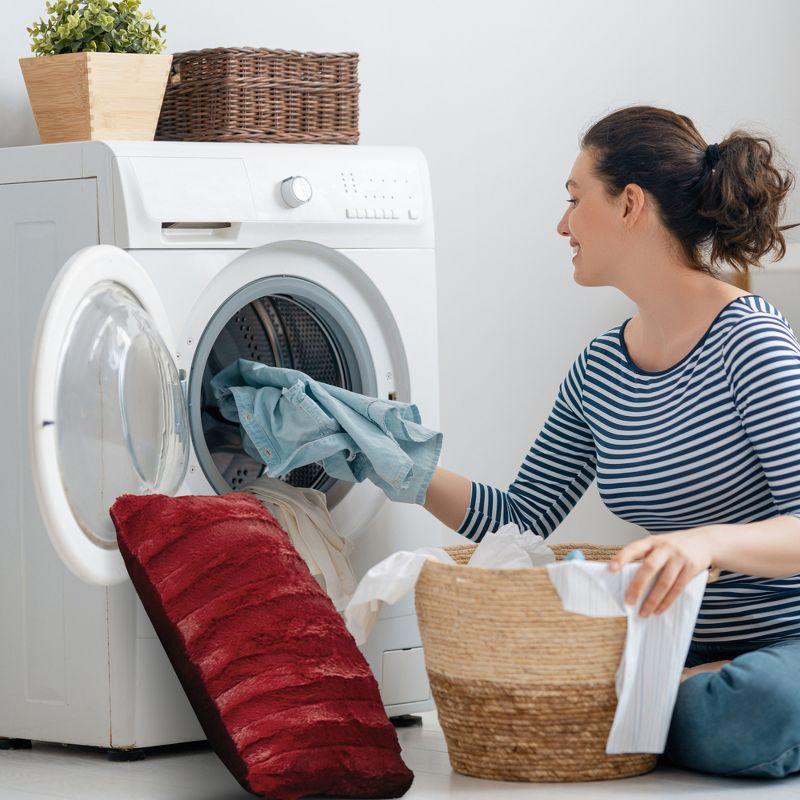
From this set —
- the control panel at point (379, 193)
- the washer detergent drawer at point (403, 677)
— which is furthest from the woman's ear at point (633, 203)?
the washer detergent drawer at point (403, 677)

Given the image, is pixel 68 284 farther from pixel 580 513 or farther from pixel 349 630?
pixel 580 513

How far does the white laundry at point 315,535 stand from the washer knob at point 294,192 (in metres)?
→ 0.42

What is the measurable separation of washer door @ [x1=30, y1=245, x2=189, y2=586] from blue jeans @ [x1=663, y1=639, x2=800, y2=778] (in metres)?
0.72

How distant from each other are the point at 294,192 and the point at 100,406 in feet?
1.60

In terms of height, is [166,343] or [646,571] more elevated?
[166,343]

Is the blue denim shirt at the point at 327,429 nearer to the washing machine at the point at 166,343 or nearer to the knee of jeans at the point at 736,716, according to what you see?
the washing machine at the point at 166,343

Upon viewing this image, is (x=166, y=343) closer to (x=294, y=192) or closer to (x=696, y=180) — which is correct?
(x=294, y=192)

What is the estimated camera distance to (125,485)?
1.65m

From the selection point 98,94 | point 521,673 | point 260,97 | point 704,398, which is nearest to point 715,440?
point 704,398

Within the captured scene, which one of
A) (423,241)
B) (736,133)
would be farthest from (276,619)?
(736,133)

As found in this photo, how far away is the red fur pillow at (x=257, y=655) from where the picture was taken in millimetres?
1563

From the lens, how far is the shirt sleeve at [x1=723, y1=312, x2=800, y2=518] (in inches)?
64.6

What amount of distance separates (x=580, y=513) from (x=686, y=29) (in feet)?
3.64

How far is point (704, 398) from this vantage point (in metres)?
1.75
